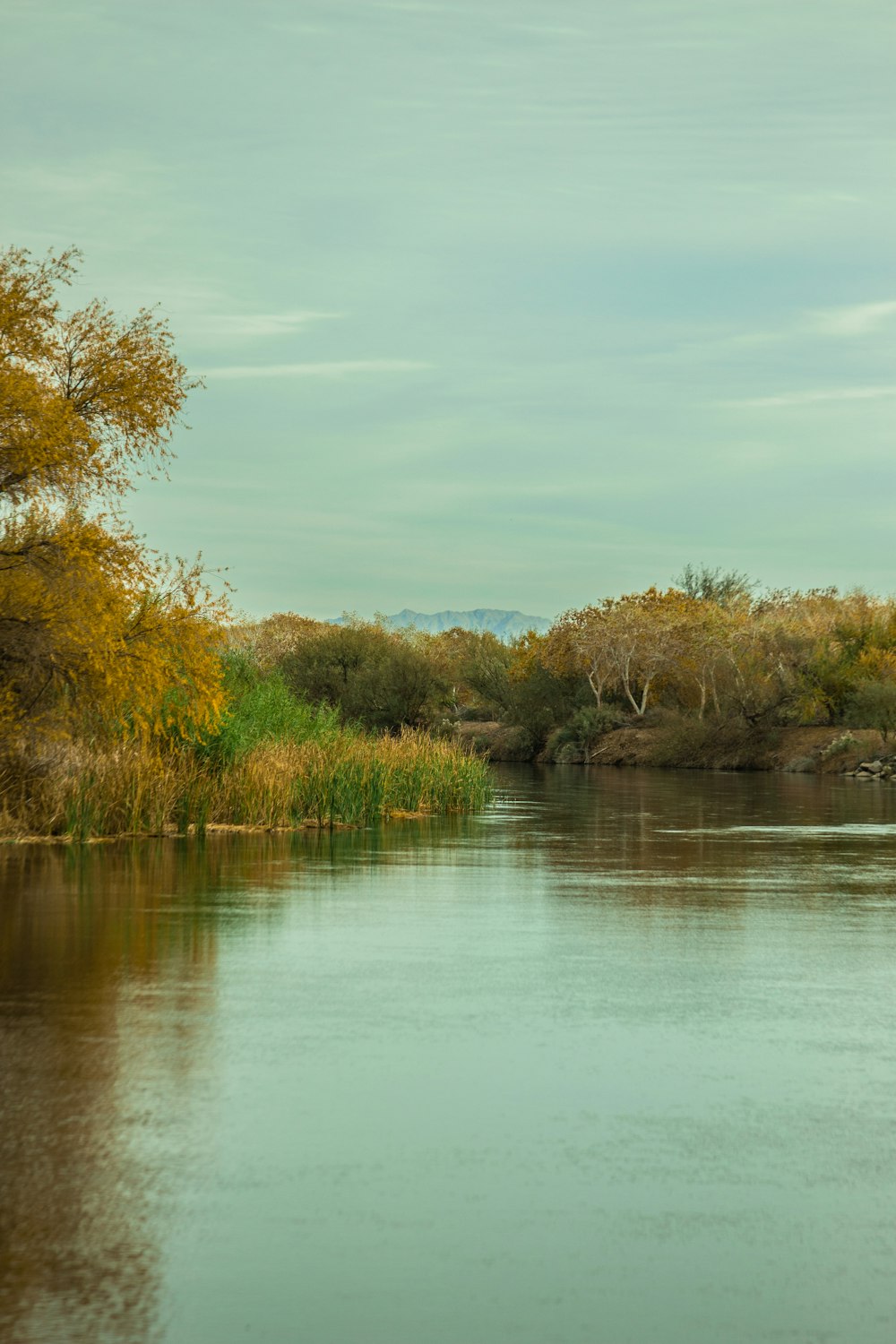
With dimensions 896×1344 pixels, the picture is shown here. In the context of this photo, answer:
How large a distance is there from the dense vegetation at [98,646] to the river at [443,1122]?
24.3 feet

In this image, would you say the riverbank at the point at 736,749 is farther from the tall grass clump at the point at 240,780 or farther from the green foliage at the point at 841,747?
the tall grass clump at the point at 240,780

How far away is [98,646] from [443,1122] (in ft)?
54.6

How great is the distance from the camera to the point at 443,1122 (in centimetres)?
765

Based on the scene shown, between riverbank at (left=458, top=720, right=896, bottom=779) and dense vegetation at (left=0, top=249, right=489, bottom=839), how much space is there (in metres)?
36.8

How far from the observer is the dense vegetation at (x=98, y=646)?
931 inches

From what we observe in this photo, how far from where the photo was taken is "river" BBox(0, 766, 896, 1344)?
212 inches

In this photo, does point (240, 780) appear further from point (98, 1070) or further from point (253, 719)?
point (98, 1070)

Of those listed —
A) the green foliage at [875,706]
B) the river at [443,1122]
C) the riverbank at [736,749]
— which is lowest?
the river at [443,1122]

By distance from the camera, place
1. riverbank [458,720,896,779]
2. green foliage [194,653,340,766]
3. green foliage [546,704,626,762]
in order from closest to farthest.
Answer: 1. green foliage [194,653,340,766]
2. riverbank [458,720,896,779]
3. green foliage [546,704,626,762]

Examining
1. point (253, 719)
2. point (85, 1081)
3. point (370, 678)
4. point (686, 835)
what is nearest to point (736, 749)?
point (370, 678)

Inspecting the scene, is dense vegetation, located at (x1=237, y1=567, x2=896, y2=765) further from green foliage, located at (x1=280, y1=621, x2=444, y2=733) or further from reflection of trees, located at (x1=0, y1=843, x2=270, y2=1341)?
reflection of trees, located at (x1=0, y1=843, x2=270, y2=1341)

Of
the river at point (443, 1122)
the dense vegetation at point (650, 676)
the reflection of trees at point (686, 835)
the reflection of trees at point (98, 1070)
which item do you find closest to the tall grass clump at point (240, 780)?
the reflection of trees at point (686, 835)

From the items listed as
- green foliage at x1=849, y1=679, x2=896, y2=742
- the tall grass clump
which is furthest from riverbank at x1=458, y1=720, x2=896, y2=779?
the tall grass clump

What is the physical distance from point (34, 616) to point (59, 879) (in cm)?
644
